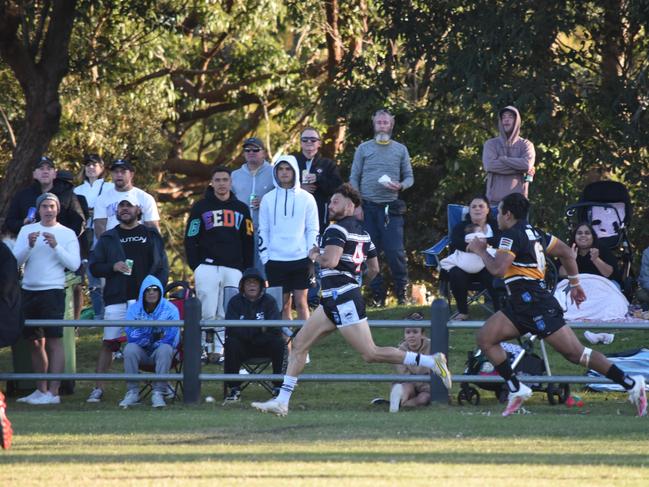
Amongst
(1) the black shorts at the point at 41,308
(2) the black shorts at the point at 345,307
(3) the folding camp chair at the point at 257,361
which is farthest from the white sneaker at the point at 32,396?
(2) the black shorts at the point at 345,307

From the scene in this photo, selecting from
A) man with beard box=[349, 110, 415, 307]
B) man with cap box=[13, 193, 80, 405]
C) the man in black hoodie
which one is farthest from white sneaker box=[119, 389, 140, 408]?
man with beard box=[349, 110, 415, 307]

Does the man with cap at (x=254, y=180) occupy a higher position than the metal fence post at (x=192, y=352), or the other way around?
the man with cap at (x=254, y=180)

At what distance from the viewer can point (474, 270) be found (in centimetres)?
1617

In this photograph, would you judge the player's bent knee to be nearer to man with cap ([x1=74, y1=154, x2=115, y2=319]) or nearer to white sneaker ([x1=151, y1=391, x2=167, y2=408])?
white sneaker ([x1=151, y1=391, x2=167, y2=408])

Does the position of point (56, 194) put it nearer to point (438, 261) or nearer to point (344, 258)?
point (438, 261)

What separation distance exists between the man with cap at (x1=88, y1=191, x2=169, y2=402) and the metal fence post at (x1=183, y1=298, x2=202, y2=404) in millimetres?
1313

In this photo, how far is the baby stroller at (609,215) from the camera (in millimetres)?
17672

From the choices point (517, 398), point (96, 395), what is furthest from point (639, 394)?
point (96, 395)

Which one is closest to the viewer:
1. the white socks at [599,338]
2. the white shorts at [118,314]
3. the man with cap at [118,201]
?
the white shorts at [118,314]

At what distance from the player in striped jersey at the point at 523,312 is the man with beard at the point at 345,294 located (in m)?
0.60

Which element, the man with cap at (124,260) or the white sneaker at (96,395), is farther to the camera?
the man with cap at (124,260)

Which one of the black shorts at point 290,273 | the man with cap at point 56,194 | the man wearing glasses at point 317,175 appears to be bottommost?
the black shorts at point 290,273

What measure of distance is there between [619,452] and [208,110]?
2153 centimetres

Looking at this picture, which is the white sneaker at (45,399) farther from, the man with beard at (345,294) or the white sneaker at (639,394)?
the white sneaker at (639,394)
